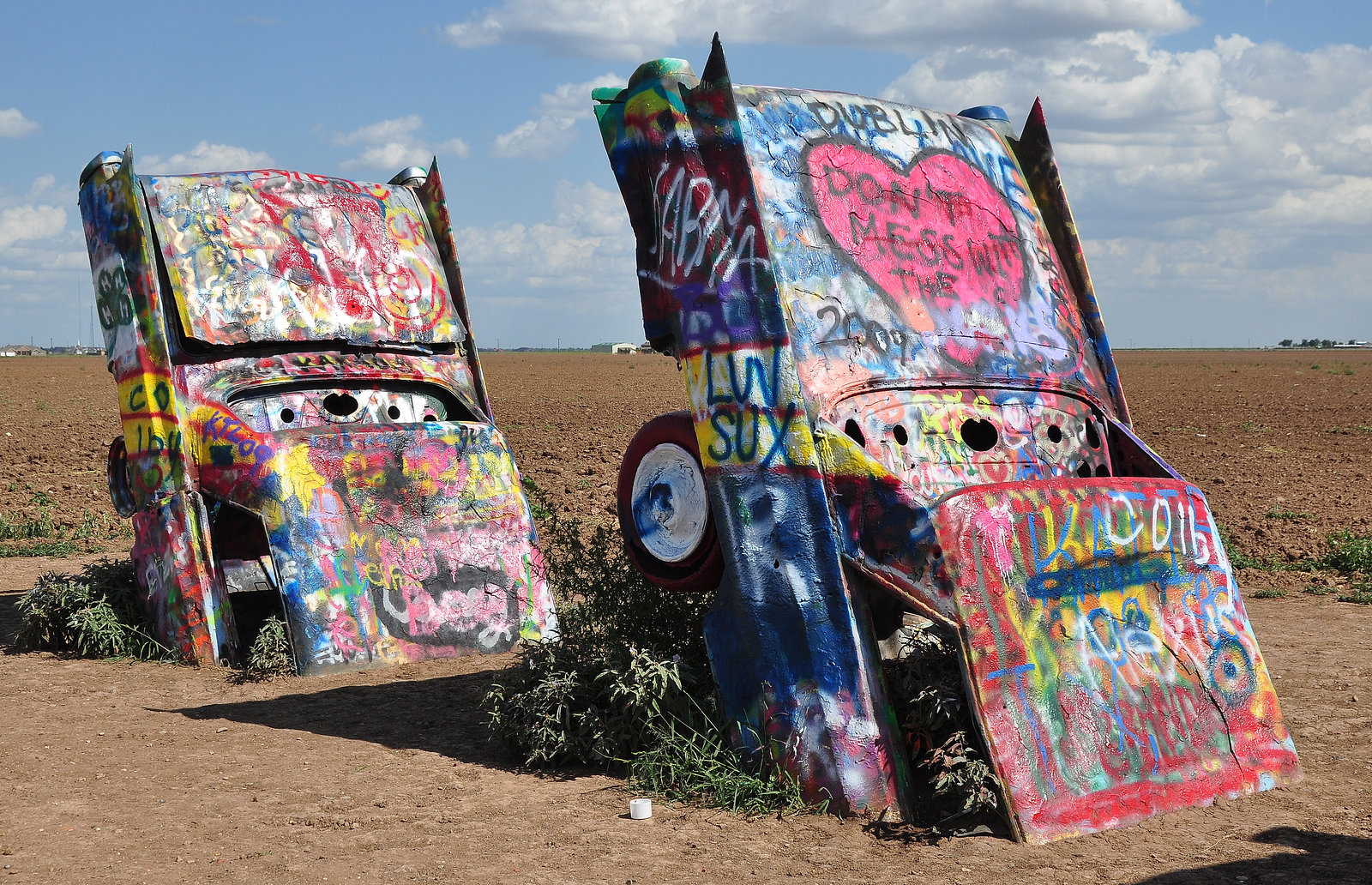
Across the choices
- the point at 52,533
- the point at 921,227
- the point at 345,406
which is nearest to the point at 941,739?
the point at 921,227

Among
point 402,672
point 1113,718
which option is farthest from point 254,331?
point 1113,718

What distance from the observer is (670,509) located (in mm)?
5676

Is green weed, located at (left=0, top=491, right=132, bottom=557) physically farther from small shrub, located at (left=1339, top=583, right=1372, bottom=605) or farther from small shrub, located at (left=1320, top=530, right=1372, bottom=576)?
small shrub, located at (left=1320, top=530, right=1372, bottom=576)

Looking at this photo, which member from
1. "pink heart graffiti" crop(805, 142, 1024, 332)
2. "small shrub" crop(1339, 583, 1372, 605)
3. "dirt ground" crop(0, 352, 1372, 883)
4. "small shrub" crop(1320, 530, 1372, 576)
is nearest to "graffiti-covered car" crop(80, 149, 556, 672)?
"dirt ground" crop(0, 352, 1372, 883)

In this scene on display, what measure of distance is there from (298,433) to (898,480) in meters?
4.41

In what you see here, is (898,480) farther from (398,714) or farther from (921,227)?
(398,714)

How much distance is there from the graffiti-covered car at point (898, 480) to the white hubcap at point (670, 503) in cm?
1

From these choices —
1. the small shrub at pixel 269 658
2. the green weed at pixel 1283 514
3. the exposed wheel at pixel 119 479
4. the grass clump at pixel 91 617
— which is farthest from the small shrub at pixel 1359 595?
the exposed wheel at pixel 119 479

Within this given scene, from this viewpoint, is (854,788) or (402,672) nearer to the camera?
(854,788)

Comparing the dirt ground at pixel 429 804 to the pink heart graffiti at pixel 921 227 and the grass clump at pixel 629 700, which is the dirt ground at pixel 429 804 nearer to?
the grass clump at pixel 629 700

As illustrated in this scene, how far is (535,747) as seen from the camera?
5684mm

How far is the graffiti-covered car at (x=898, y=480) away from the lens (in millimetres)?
4738

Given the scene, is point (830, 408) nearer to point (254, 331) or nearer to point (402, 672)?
point (402, 672)

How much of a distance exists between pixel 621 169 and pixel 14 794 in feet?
12.5
